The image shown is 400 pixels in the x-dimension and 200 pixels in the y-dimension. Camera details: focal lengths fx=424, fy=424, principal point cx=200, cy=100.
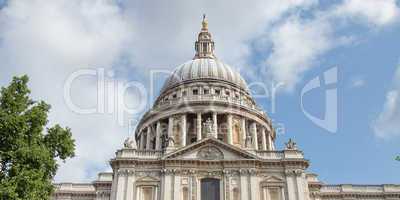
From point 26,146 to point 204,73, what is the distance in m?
43.5

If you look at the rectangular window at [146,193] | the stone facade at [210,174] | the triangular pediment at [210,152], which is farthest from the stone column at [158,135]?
the rectangular window at [146,193]

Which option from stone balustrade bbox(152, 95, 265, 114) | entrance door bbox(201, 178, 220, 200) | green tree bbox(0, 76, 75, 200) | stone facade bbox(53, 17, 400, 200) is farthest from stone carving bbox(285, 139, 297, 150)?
green tree bbox(0, 76, 75, 200)

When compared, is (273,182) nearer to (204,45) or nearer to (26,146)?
(26,146)

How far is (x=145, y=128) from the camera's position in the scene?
186 ft

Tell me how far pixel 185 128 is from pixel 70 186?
1542cm

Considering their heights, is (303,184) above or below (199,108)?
below

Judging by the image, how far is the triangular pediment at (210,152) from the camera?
38.9m

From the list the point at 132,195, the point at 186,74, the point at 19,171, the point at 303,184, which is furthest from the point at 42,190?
the point at 186,74

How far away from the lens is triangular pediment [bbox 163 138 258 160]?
38906 millimetres

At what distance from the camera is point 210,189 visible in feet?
124

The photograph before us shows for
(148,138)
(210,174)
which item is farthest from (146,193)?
(148,138)

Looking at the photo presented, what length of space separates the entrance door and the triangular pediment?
84.5 inches

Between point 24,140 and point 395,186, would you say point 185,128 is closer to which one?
point 395,186

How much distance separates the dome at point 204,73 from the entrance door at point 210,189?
959 inches
